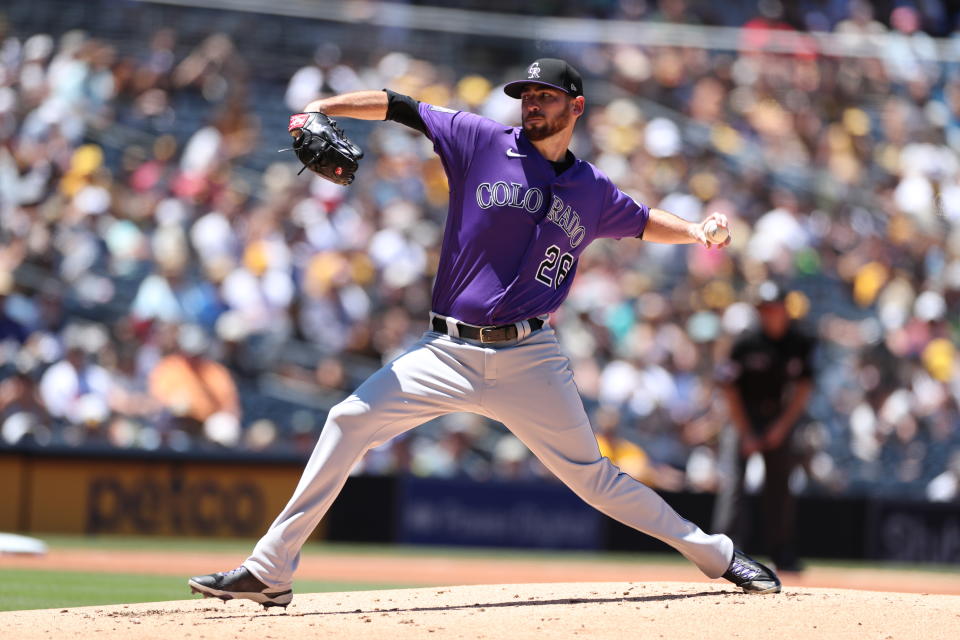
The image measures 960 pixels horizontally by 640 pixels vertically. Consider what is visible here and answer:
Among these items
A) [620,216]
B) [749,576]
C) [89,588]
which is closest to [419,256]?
[89,588]

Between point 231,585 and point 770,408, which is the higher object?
Result: point 770,408

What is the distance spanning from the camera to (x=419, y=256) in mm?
13727

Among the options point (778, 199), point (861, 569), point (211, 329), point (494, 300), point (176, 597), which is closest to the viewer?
point (494, 300)

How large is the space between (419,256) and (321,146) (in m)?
8.55

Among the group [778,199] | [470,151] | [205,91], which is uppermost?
[205,91]

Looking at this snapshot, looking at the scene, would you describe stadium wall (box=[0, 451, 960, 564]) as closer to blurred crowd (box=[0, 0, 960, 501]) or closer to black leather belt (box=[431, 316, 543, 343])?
blurred crowd (box=[0, 0, 960, 501])

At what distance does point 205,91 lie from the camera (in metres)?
15.2

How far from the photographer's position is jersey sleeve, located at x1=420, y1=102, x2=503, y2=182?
5441 mm

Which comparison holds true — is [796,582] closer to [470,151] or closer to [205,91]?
[470,151]

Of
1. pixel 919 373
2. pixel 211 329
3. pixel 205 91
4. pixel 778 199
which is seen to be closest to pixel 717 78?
pixel 778 199

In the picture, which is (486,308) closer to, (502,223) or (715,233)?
(502,223)

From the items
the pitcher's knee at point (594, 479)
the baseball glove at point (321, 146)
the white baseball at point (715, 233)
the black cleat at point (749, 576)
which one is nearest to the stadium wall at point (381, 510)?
the black cleat at point (749, 576)

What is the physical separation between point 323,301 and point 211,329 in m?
1.11

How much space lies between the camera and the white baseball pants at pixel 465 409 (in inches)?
205
